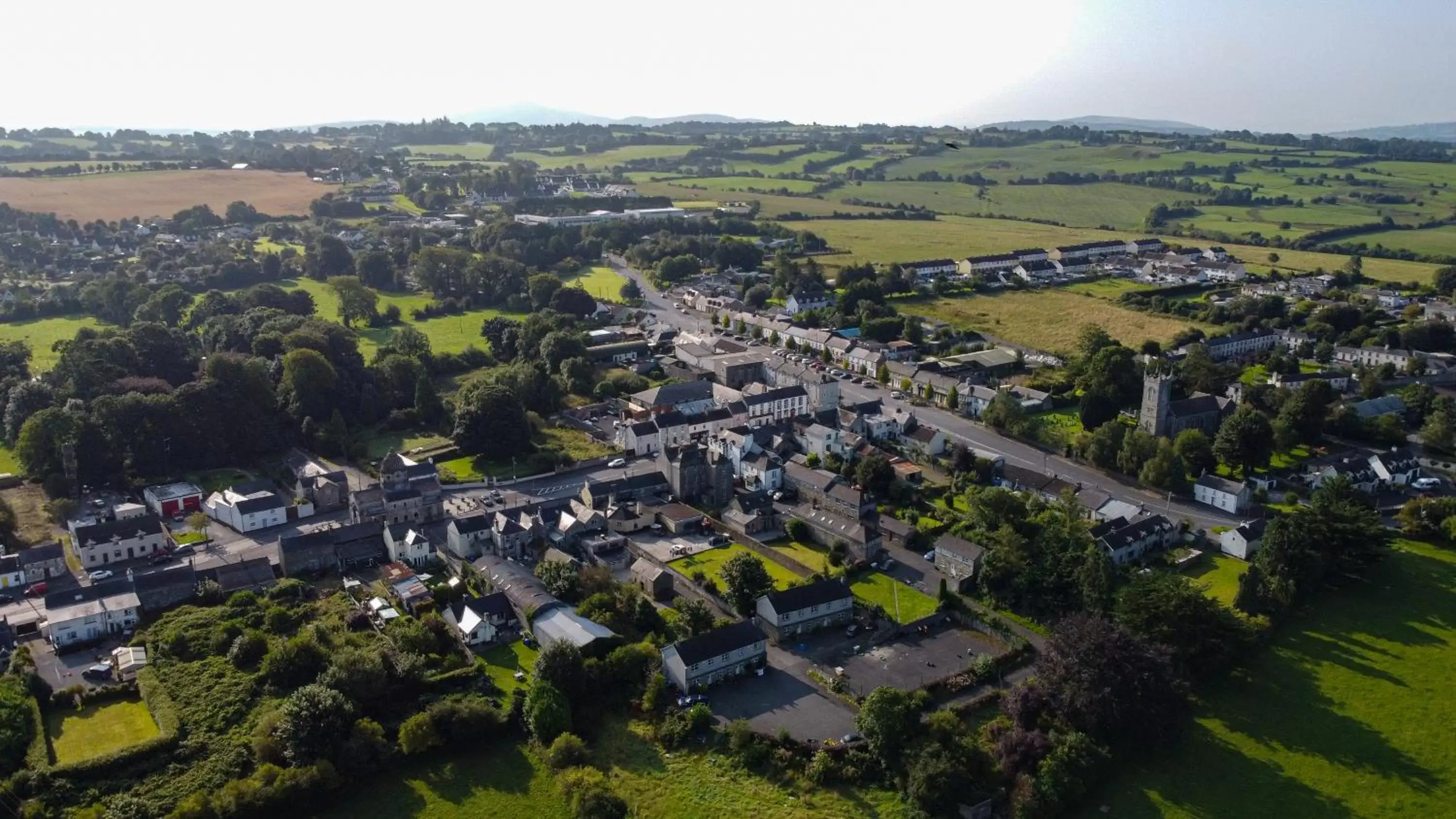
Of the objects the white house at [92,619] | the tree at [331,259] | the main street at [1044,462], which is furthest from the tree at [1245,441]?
the tree at [331,259]

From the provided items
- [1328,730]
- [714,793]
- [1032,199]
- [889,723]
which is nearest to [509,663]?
[714,793]

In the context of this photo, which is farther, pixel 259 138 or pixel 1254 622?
pixel 259 138

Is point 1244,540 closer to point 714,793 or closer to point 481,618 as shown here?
point 714,793

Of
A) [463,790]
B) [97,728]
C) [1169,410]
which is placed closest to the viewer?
[463,790]

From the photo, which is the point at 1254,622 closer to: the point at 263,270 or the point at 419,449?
the point at 419,449

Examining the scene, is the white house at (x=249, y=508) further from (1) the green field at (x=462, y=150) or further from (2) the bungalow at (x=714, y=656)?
(1) the green field at (x=462, y=150)

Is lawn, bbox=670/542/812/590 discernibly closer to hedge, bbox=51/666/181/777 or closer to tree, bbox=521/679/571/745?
tree, bbox=521/679/571/745

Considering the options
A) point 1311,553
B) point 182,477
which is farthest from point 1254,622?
point 182,477
